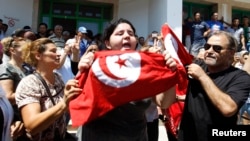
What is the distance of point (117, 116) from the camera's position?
218 centimetres

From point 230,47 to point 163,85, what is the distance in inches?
29.7

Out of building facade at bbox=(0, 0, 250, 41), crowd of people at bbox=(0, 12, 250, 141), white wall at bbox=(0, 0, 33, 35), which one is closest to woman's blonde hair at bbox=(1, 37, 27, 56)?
crowd of people at bbox=(0, 12, 250, 141)

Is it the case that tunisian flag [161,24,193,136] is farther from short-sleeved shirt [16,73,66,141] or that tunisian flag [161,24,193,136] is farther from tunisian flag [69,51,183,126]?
short-sleeved shirt [16,73,66,141]

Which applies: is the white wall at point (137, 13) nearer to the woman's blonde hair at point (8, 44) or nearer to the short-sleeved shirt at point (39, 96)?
the woman's blonde hair at point (8, 44)

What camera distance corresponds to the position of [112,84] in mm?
2119

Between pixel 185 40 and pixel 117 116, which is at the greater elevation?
pixel 185 40

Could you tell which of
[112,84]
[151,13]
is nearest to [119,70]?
[112,84]

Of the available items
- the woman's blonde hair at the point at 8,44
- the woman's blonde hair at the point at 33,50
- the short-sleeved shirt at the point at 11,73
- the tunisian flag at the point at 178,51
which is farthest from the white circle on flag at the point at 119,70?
the woman's blonde hair at the point at 8,44

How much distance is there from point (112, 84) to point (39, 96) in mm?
633

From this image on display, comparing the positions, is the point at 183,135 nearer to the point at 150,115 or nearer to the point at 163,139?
the point at 150,115

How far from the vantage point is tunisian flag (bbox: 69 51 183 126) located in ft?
6.89

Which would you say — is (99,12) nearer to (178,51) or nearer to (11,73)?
(11,73)

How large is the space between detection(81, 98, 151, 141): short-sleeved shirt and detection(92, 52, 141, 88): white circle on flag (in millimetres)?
168

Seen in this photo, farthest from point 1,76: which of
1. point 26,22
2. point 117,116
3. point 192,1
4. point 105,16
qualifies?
point 192,1
